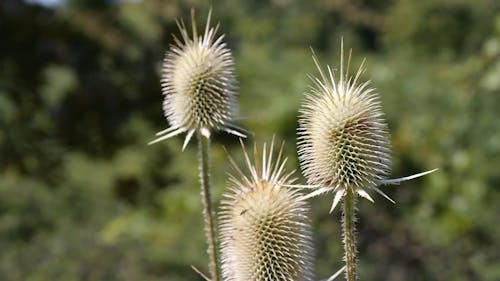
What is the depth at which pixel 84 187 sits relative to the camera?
12984mm

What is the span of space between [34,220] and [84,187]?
1.13 m

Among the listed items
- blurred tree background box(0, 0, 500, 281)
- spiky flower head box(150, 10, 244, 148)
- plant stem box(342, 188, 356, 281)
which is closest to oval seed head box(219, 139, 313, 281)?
plant stem box(342, 188, 356, 281)

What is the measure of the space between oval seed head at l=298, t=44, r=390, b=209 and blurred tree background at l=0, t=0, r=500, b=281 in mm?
4245

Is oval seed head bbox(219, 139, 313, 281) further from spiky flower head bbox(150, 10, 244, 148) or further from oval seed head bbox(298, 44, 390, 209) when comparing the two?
spiky flower head bbox(150, 10, 244, 148)

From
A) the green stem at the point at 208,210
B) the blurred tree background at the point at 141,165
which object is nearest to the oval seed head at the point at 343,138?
the green stem at the point at 208,210

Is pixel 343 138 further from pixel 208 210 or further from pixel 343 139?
pixel 208 210

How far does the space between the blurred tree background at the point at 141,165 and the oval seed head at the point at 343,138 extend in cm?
425

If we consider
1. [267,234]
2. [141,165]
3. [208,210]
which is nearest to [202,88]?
[208,210]

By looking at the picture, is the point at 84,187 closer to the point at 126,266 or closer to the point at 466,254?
the point at 126,266

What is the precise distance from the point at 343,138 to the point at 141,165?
9.72m

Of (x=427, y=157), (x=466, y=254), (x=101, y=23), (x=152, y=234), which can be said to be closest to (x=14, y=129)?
(x=101, y=23)

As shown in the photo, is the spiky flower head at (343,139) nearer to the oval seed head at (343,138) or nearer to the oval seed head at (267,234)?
the oval seed head at (343,138)

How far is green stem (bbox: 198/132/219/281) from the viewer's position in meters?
2.79

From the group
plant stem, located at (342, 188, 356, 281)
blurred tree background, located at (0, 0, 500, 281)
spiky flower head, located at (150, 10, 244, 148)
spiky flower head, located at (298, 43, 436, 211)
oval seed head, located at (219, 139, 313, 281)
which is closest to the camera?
plant stem, located at (342, 188, 356, 281)
